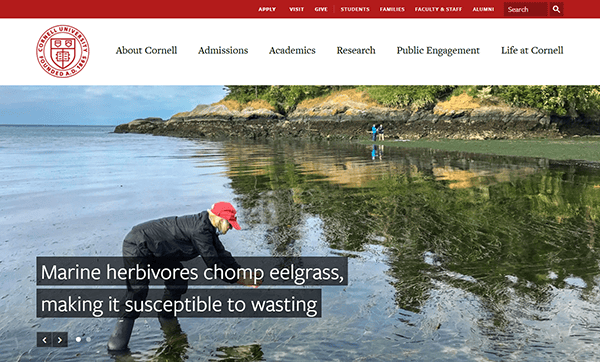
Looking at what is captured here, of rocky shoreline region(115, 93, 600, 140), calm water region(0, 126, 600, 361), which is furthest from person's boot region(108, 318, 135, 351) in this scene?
rocky shoreline region(115, 93, 600, 140)

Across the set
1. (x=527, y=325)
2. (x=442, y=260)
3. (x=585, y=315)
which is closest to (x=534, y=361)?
(x=527, y=325)

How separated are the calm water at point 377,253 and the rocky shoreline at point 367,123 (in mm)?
29882

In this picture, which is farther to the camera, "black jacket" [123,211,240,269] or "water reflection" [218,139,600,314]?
"water reflection" [218,139,600,314]

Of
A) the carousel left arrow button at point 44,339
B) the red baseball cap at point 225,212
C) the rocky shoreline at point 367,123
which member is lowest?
the carousel left arrow button at point 44,339

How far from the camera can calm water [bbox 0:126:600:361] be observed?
528 centimetres

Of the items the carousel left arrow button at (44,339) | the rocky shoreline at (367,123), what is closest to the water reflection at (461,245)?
the carousel left arrow button at (44,339)

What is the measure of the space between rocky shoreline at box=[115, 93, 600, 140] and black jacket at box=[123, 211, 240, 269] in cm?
4153

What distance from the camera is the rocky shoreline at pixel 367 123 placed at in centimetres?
4619

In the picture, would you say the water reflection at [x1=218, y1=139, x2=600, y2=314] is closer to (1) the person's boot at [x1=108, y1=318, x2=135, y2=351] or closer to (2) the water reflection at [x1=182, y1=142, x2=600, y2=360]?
(2) the water reflection at [x1=182, y1=142, x2=600, y2=360]

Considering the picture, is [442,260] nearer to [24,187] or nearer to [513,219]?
[513,219]

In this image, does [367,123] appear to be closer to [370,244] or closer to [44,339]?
[370,244]
